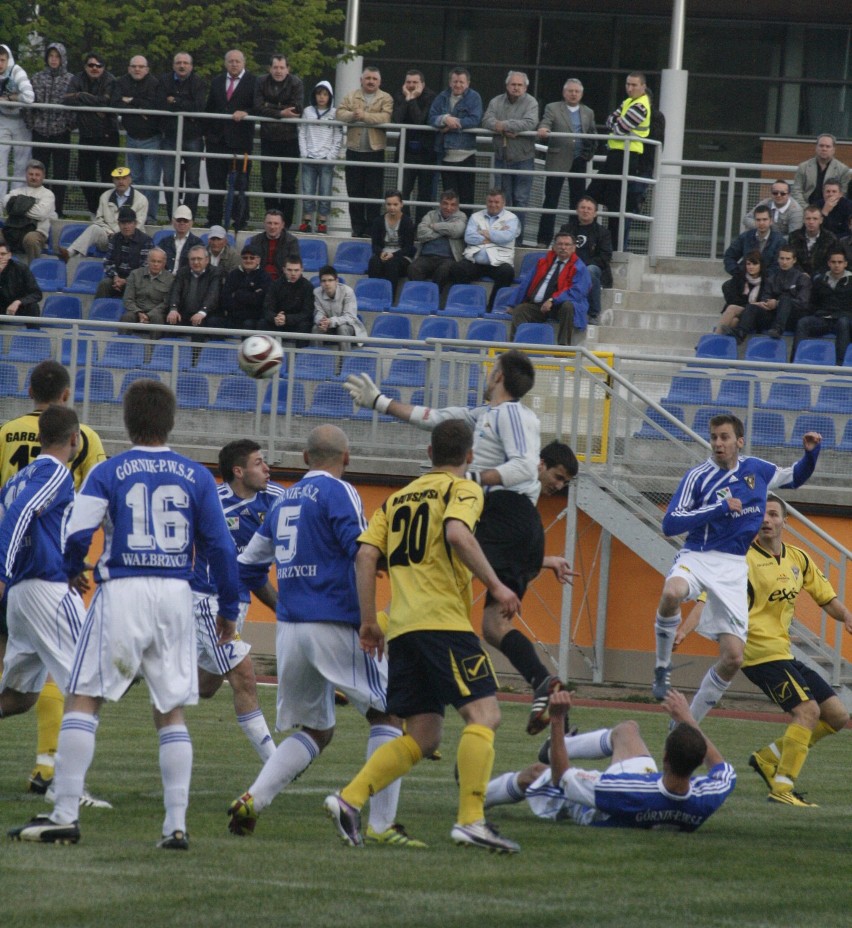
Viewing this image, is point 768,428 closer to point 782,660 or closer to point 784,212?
point 784,212

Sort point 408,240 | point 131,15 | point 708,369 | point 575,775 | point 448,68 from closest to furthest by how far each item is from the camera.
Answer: point 575,775 < point 708,369 < point 408,240 < point 131,15 < point 448,68

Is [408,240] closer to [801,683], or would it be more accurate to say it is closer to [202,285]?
[202,285]

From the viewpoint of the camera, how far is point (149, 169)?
2191 cm

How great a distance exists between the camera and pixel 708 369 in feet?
53.2

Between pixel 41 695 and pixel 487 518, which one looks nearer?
pixel 41 695

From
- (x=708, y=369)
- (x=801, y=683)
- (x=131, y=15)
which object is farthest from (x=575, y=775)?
(x=131, y=15)

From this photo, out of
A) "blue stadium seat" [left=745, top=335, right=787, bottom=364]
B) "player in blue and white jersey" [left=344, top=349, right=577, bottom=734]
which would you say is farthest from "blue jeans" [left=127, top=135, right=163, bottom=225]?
"player in blue and white jersey" [left=344, top=349, right=577, bottom=734]

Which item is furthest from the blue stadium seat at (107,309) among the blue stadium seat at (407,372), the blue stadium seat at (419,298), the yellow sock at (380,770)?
the yellow sock at (380,770)

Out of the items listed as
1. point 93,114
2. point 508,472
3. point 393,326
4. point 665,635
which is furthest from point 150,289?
point 508,472

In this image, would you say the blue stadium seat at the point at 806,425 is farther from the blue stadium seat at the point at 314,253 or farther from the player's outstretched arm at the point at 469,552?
the player's outstretched arm at the point at 469,552

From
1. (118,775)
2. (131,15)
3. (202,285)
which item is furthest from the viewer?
(131,15)

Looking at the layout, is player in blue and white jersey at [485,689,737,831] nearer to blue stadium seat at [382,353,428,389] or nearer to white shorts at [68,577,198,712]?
white shorts at [68,577,198,712]

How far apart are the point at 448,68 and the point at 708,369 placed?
1404cm

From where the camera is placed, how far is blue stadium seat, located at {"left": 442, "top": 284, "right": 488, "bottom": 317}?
63.6 ft
